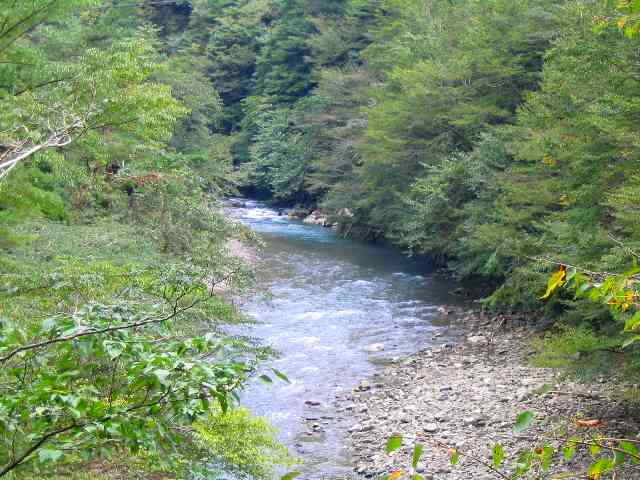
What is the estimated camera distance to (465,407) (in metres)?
10.5

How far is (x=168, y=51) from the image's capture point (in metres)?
44.3

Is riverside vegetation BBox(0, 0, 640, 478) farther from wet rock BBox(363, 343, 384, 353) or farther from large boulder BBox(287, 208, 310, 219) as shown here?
wet rock BBox(363, 343, 384, 353)

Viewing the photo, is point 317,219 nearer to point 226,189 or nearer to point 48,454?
point 226,189

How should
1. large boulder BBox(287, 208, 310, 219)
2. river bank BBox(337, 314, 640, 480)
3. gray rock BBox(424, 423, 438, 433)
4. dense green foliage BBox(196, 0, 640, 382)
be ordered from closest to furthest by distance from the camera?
river bank BBox(337, 314, 640, 480)
gray rock BBox(424, 423, 438, 433)
dense green foliage BBox(196, 0, 640, 382)
large boulder BBox(287, 208, 310, 219)

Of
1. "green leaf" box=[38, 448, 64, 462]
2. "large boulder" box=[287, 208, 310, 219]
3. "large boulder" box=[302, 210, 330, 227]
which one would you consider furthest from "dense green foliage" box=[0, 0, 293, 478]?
"large boulder" box=[287, 208, 310, 219]

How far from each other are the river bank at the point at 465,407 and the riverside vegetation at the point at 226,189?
868 mm

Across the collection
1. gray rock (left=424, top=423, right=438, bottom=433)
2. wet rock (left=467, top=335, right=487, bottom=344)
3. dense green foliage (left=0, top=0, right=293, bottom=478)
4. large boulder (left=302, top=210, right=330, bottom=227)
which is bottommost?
large boulder (left=302, top=210, right=330, bottom=227)

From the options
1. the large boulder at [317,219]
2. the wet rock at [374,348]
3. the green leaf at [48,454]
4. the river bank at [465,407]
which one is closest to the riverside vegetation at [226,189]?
the green leaf at [48,454]

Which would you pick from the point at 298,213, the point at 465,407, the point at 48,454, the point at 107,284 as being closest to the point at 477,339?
the point at 465,407

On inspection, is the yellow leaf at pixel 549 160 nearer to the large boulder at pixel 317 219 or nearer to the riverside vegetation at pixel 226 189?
the riverside vegetation at pixel 226 189

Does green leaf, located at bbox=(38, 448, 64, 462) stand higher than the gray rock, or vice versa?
green leaf, located at bbox=(38, 448, 64, 462)

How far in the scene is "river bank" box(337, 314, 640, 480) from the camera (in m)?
8.82

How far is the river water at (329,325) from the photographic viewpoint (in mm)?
10031

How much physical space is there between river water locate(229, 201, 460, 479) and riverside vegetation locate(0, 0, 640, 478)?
1.06m
